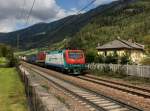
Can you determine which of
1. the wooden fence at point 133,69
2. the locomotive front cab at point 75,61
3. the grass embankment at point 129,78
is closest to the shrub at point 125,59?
the wooden fence at point 133,69

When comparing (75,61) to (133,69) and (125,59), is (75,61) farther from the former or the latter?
(133,69)

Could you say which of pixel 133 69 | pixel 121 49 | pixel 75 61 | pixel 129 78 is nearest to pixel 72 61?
pixel 75 61

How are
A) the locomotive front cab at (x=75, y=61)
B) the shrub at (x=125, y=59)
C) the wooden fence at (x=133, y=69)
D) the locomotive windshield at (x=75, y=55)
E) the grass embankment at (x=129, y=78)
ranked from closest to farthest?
the grass embankment at (x=129, y=78), the wooden fence at (x=133, y=69), the shrub at (x=125, y=59), the locomotive front cab at (x=75, y=61), the locomotive windshield at (x=75, y=55)

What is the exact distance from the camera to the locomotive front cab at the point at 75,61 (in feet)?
128

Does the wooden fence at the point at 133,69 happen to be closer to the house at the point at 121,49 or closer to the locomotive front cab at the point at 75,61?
the locomotive front cab at the point at 75,61

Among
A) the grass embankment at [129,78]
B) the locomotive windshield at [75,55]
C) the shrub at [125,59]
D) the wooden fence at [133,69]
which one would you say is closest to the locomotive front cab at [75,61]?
the locomotive windshield at [75,55]

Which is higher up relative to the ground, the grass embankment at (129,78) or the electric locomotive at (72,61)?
the electric locomotive at (72,61)

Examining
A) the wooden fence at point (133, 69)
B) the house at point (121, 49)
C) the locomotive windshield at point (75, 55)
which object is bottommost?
the wooden fence at point (133, 69)

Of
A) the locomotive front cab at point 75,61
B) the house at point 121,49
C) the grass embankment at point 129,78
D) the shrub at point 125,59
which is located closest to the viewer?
the grass embankment at point 129,78

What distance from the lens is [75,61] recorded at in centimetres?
3934

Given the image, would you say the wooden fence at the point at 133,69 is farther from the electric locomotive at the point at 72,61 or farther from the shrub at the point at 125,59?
the electric locomotive at the point at 72,61

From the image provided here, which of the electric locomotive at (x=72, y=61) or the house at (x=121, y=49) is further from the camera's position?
the house at (x=121, y=49)

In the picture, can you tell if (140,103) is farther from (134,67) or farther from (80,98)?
(134,67)

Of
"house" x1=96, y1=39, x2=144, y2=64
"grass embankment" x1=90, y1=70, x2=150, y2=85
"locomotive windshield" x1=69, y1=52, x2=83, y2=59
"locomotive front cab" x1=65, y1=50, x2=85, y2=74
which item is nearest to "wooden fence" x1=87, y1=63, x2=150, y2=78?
"grass embankment" x1=90, y1=70, x2=150, y2=85
